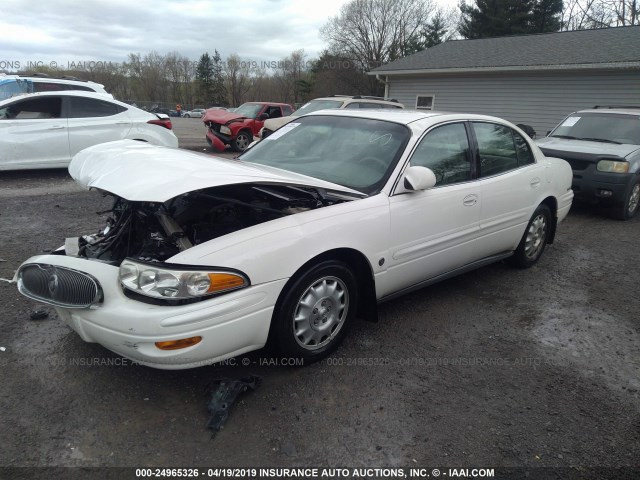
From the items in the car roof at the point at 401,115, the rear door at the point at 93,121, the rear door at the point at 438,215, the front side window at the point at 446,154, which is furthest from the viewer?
the rear door at the point at 93,121

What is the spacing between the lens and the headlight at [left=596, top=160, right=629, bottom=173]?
22.1 feet

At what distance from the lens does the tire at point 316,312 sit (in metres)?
2.61

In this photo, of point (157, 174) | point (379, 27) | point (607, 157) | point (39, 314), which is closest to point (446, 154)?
point (157, 174)

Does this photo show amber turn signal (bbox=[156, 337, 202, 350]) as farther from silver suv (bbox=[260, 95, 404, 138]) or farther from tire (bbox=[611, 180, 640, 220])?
silver suv (bbox=[260, 95, 404, 138])

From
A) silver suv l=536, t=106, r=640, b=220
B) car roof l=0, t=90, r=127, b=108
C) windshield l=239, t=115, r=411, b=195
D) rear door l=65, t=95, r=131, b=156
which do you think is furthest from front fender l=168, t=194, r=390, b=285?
car roof l=0, t=90, r=127, b=108

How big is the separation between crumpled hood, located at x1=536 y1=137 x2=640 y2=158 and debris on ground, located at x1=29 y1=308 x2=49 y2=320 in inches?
290

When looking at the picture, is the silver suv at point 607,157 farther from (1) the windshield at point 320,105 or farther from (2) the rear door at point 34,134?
(2) the rear door at point 34,134

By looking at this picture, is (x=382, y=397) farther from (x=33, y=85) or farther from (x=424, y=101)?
(x=424, y=101)

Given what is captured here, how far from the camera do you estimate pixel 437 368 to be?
2.97m

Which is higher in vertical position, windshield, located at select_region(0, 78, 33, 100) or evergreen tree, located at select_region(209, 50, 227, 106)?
evergreen tree, located at select_region(209, 50, 227, 106)

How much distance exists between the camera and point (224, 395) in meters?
2.47

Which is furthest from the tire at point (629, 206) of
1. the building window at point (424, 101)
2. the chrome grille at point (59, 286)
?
the building window at point (424, 101)

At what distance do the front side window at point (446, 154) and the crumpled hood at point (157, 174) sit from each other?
77 cm

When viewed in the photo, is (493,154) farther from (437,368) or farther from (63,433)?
(63,433)
